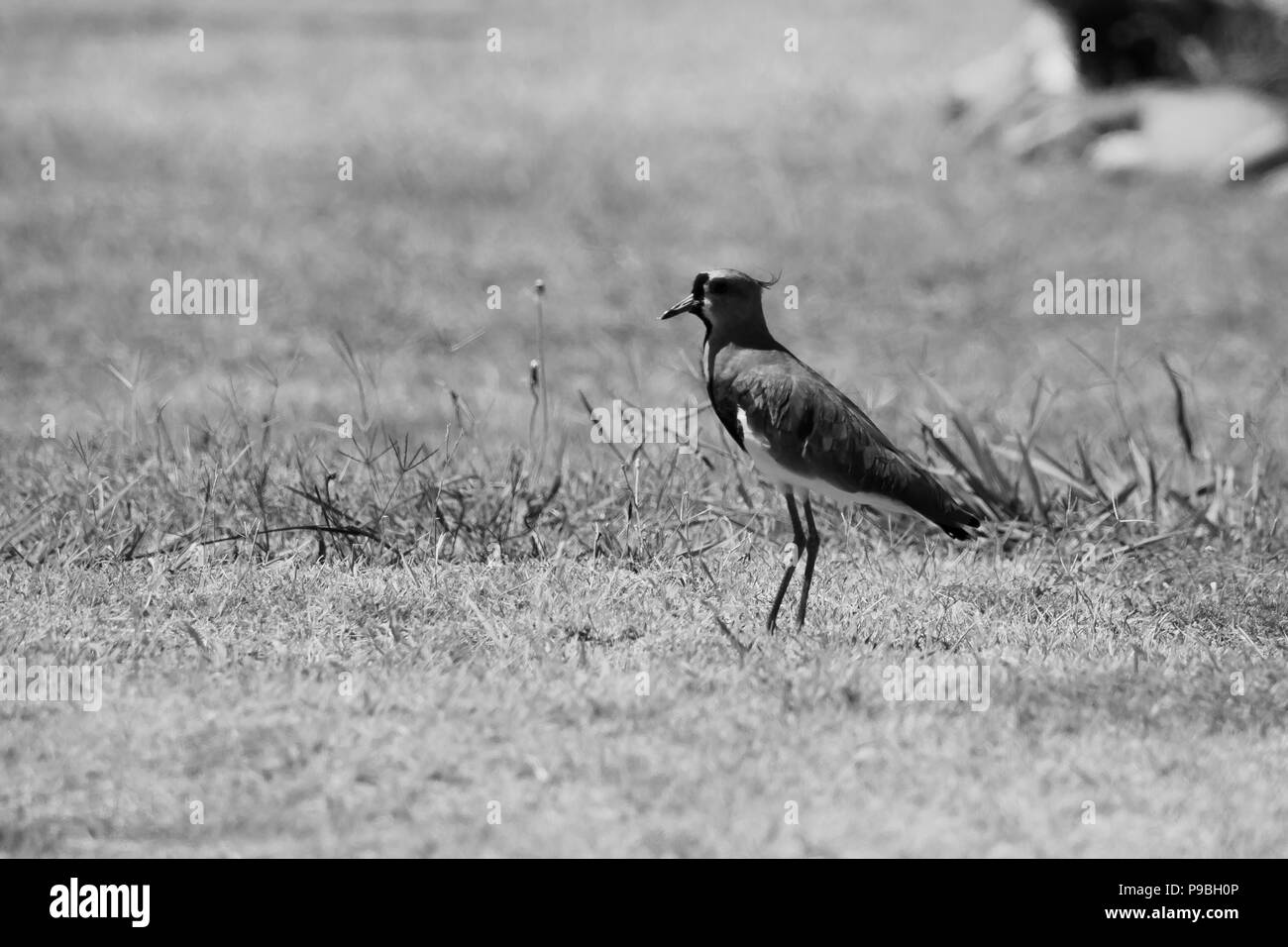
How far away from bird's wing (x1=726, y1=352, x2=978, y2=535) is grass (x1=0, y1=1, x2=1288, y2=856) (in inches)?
20.7

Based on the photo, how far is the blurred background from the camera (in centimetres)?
1069

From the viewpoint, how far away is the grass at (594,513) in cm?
505

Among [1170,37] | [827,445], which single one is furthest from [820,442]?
[1170,37]

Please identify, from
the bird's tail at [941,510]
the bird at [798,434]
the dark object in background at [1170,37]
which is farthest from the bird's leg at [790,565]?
the dark object in background at [1170,37]

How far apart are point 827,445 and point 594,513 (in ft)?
5.05

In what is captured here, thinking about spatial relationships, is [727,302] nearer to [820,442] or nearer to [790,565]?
[820,442]

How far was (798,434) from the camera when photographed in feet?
19.9

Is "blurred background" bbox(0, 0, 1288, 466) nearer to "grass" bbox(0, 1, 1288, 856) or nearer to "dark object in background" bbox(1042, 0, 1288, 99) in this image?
"grass" bbox(0, 1, 1288, 856)

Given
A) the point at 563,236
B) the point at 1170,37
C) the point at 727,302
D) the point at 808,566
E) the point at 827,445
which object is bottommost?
the point at 808,566

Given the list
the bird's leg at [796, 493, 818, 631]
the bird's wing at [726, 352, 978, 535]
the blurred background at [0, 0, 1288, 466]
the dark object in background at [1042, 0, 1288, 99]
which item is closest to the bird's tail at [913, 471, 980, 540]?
the bird's wing at [726, 352, 978, 535]

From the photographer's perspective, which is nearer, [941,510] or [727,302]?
[941,510]
